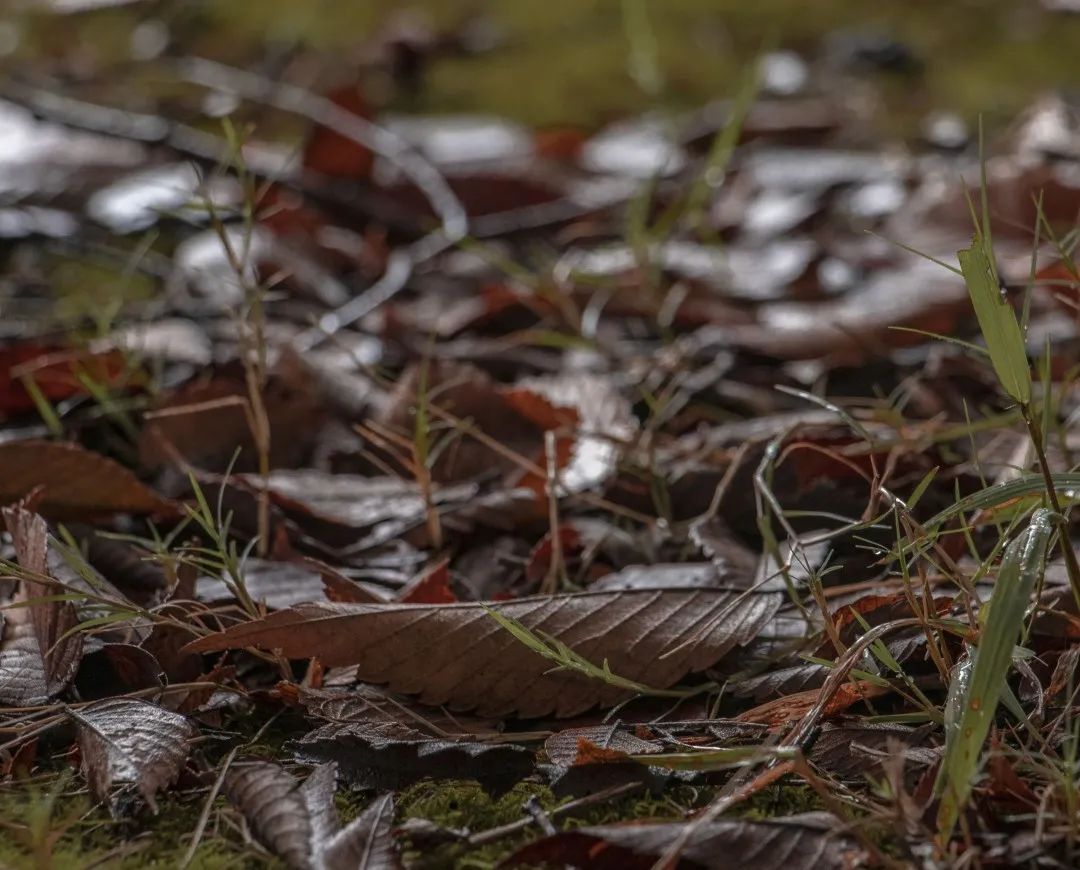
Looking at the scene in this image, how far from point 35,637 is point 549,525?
52cm

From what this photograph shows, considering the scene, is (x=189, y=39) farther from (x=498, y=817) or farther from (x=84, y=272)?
(x=498, y=817)

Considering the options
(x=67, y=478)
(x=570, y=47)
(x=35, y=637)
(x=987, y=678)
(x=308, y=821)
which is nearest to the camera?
(x=987, y=678)

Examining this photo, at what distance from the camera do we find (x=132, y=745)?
923 millimetres

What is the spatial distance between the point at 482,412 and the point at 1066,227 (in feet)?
3.71

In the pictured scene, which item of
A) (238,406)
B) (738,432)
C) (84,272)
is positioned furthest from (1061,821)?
(84,272)

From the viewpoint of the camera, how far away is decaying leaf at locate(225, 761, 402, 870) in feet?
2.70

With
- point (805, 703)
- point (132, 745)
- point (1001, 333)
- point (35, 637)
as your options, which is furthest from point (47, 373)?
point (1001, 333)

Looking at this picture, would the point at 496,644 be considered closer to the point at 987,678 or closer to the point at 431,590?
the point at 431,590

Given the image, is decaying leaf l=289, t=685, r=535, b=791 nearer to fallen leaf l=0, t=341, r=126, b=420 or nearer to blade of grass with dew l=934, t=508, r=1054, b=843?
blade of grass with dew l=934, t=508, r=1054, b=843

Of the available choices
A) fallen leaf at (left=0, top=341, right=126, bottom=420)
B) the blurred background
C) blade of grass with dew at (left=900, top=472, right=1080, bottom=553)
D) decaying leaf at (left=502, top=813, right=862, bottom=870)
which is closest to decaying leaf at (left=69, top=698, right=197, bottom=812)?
decaying leaf at (left=502, top=813, right=862, bottom=870)

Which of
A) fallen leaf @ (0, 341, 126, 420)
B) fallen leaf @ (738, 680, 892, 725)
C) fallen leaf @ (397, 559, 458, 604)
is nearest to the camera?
fallen leaf @ (738, 680, 892, 725)

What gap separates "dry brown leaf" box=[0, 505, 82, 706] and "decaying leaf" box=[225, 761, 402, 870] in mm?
202

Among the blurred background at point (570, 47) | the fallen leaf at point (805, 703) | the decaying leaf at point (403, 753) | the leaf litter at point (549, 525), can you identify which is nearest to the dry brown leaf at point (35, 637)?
the leaf litter at point (549, 525)

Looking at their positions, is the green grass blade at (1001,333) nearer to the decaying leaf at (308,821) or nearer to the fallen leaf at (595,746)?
the fallen leaf at (595,746)
